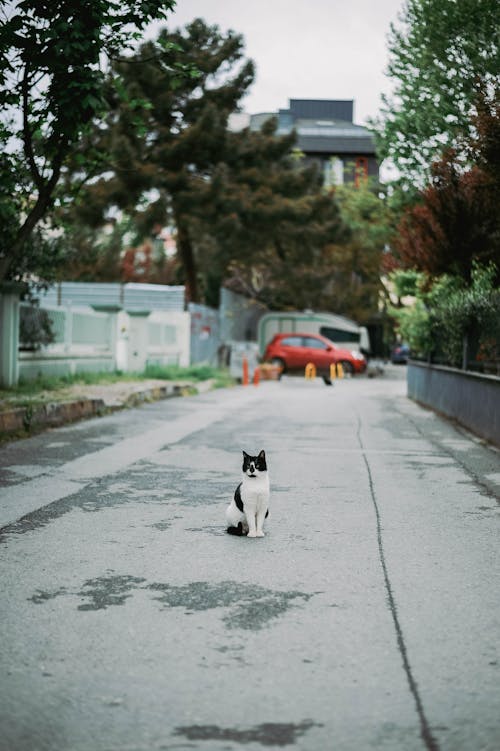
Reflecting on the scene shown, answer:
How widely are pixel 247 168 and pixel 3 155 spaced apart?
869 inches

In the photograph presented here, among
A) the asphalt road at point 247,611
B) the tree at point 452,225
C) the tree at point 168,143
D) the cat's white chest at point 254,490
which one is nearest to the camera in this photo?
the asphalt road at point 247,611

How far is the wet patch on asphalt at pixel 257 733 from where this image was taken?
322 cm

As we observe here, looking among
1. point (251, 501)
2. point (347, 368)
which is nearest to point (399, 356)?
point (347, 368)

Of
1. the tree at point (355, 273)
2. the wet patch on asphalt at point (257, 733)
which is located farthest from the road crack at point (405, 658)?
the tree at point (355, 273)

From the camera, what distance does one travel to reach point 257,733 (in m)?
3.27

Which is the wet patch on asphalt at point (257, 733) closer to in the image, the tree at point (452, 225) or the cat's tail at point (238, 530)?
the cat's tail at point (238, 530)

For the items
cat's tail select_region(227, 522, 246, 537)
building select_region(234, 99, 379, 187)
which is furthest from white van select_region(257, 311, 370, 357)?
cat's tail select_region(227, 522, 246, 537)

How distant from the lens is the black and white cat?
632 centimetres

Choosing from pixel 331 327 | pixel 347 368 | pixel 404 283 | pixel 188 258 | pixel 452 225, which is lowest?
pixel 347 368

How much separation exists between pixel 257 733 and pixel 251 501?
10.5 feet

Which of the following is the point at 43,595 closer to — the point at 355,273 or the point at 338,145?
the point at 355,273

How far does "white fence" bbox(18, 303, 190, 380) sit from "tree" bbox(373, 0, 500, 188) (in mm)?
8452

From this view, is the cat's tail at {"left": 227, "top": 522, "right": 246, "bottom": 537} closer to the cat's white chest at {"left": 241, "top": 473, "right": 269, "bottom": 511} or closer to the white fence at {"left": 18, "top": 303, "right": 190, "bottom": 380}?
the cat's white chest at {"left": 241, "top": 473, "right": 269, "bottom": 511}

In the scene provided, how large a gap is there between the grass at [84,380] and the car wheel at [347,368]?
26.6 feet
